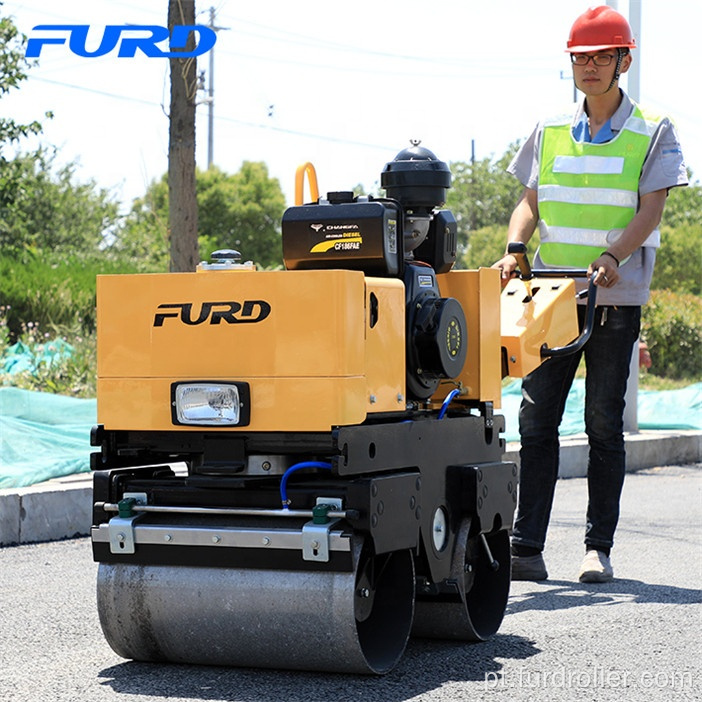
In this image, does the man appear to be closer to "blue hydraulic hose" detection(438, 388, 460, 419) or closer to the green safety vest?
the green safety vest

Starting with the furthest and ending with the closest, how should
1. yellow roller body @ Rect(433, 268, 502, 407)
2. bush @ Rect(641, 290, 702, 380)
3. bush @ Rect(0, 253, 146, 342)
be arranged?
bush @ Rect(641, 290, 702, 380) < bush @ Rect(0, 253, 146, 342) < yellow roller body @ Rect(433, 268, 502, 407)

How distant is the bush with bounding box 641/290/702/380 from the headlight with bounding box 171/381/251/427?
17580 millimetres

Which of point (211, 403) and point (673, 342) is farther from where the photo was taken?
point (673, 342)

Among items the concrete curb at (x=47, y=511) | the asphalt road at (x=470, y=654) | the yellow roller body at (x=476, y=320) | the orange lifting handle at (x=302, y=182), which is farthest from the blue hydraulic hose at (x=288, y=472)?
the concrete curb at (x=47, y=511)

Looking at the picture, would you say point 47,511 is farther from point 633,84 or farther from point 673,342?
point 673,342

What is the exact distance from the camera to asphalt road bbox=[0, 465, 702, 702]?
3.70 m

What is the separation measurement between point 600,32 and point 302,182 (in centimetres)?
169

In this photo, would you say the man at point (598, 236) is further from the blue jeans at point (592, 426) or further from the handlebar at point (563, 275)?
the handlebar at point (563, 275)

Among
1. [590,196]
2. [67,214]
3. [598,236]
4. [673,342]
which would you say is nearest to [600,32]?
[590,196]

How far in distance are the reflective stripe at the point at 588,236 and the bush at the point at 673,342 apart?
15.4 m

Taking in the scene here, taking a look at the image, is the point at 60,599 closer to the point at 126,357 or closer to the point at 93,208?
the point at 126,357

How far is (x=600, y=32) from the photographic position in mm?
5465

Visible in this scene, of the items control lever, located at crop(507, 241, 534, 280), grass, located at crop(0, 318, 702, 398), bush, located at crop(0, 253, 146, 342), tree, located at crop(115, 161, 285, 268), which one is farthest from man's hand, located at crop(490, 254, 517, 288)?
tree, located at crop(115, 161, 285, 268)

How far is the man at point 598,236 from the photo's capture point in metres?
5.53
